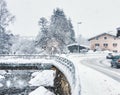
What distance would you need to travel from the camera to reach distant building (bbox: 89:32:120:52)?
100938mm

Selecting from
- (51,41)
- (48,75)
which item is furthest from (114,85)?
(51,41)

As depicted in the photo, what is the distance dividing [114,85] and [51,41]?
65.6 meters

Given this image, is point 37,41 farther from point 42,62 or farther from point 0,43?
point 42,62

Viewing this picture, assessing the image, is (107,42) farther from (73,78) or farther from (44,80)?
(73,78)

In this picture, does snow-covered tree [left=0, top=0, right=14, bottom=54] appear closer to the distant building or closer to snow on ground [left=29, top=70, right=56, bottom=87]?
snow on ground [left=29, top=70, right=56, bottom=87]

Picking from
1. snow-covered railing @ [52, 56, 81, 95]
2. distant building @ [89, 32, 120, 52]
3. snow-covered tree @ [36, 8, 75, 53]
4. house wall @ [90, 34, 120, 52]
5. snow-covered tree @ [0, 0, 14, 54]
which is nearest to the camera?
snow-covered railing @ [52, 56, 81, 95]

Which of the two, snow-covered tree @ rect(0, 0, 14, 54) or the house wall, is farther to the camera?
the house wall

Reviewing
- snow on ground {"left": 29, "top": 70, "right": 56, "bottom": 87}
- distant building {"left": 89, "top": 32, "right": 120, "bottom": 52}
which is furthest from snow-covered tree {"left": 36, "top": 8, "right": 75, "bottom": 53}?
snow on ground {"left": 29, "top": 70, "right": 56, "bottom": 87}

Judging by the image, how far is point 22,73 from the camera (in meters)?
60.2

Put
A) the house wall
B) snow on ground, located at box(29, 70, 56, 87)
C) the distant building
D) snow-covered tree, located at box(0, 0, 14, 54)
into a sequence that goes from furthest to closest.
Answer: the distant building < the house wall < snow-covered tree, located at box(0, 0, 14, 54) < snow on ground, located at box(29, 70, 56, 87)

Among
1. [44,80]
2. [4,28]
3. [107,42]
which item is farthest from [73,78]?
[107,42]

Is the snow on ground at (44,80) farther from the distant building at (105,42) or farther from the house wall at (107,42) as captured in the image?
the distant building at (105,42)

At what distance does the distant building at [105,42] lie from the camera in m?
101

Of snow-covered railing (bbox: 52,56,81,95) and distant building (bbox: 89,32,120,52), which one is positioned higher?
distant building (bbox: 89,32,120,52)
